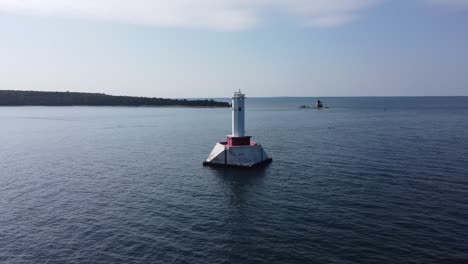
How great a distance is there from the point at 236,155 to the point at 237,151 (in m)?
0.43

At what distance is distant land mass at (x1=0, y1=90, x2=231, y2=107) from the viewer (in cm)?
17712

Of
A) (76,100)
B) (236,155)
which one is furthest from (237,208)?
(76,100)

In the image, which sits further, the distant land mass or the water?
the distant land mass

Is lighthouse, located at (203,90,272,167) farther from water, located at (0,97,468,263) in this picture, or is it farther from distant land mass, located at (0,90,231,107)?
distant land mass, located at (0,90,231,107)

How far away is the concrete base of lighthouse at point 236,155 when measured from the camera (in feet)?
128

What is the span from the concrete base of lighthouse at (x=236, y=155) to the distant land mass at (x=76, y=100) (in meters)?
143

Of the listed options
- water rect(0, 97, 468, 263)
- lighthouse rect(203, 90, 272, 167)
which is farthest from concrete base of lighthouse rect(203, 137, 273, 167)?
water rect(0, 97, 468, 263)

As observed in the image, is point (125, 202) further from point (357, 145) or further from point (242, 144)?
point (357, 145)

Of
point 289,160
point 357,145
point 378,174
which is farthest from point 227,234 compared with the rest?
point 357,145

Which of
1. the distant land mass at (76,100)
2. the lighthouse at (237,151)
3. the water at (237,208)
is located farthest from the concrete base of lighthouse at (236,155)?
the distant land mass at (76,100)

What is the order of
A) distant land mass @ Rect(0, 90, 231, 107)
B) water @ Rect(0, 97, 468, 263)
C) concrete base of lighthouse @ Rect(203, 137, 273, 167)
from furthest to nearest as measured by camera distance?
distant land mass @ Rect(0, 90, 231, 107) < concrete base of lighthouse @ Rect(203, 137, 273, 167) < water @ Rect(0, 97, 468, 263)

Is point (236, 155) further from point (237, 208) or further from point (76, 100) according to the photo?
point (76, 100)

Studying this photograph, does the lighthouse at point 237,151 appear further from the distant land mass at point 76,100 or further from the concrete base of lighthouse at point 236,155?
the distant land mass at point 76,100

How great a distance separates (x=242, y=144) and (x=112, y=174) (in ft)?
44.2
